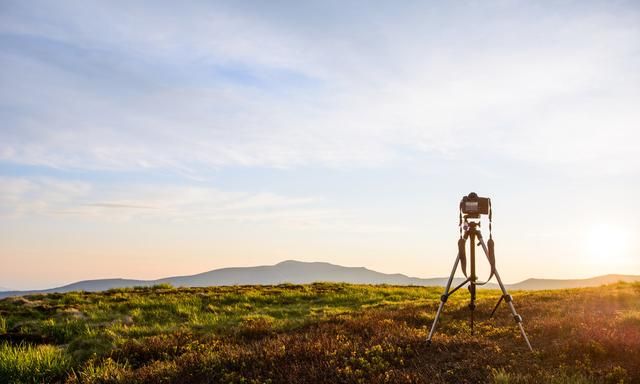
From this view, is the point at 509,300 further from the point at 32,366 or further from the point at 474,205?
the point at 32,366

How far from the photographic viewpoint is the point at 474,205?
962cm

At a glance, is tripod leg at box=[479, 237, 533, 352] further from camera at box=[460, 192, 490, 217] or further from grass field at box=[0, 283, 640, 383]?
camera at box=[460, 192, 490, 217]

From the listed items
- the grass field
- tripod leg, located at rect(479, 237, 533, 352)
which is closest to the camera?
tripod leg, located at rect(479, 237, 533, 352)

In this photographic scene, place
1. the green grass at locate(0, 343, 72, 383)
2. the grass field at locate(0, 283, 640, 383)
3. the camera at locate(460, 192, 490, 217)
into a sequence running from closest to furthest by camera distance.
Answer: the grass field at locate(0, 283, 640, 383) → the green grass at locate(0, 343, 72, 383) → the camera at locate(460, 192, 490, 217)

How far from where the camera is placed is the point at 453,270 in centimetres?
964

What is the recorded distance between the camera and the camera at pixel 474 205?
9594 mm

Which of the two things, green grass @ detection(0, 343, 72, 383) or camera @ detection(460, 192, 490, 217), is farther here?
camera @ detection(460, 192, 490, 217)

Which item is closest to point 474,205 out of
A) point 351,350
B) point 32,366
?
point 351,350

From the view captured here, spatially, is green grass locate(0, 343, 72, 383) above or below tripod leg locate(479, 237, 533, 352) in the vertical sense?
below

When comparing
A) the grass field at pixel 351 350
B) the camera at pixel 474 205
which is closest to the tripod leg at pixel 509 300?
the grass field at pixel 351 350

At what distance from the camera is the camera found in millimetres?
9594

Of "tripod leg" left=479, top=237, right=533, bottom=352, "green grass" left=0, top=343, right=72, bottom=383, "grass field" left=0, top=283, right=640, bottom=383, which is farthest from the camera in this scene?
"green grass" left=0, top=343, right=72, bottom=383

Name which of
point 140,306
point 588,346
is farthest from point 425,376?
point 140,306

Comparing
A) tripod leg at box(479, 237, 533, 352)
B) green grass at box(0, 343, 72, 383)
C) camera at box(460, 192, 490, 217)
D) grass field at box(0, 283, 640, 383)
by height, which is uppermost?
camera at box(460, 192, 490, 217)
